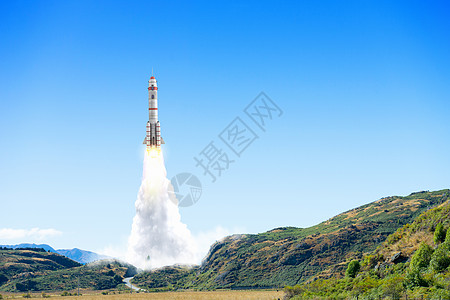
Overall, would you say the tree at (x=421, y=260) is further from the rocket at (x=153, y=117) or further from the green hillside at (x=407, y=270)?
the rocket at (x=153, y=117)

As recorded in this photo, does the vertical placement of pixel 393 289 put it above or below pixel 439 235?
below

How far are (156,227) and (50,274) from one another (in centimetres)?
4311

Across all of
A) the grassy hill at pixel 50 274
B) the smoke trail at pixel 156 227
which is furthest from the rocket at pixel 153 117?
the grassy hill at pixel 50 274

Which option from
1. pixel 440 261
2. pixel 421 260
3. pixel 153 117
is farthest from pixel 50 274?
pixel 440 261

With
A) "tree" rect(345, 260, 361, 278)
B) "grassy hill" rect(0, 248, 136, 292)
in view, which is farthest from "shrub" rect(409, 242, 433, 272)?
"grassy hill" rect(0, 248, 136, 292)

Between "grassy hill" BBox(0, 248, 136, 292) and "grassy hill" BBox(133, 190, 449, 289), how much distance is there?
11011mm

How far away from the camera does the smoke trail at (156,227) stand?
470 ft

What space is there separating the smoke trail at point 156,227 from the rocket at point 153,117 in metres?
5.25

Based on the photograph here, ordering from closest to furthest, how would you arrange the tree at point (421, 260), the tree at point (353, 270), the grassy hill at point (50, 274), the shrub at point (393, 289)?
the shrub at point (393, 289) → the tree at point (421, 260) → the tree at point (353, 270) → the grassy hill at point (50, 274)

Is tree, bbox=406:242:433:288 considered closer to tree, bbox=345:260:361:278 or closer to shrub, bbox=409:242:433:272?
shrub, bbox=409:242:433:272

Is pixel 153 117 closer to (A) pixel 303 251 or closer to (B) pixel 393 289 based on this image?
(A) pixel 303 251

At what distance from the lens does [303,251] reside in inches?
5728

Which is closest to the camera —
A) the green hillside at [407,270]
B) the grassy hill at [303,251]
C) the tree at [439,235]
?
the green hillside at [407,270]

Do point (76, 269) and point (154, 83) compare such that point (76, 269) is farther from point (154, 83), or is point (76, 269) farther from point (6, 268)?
point (154, 83)
